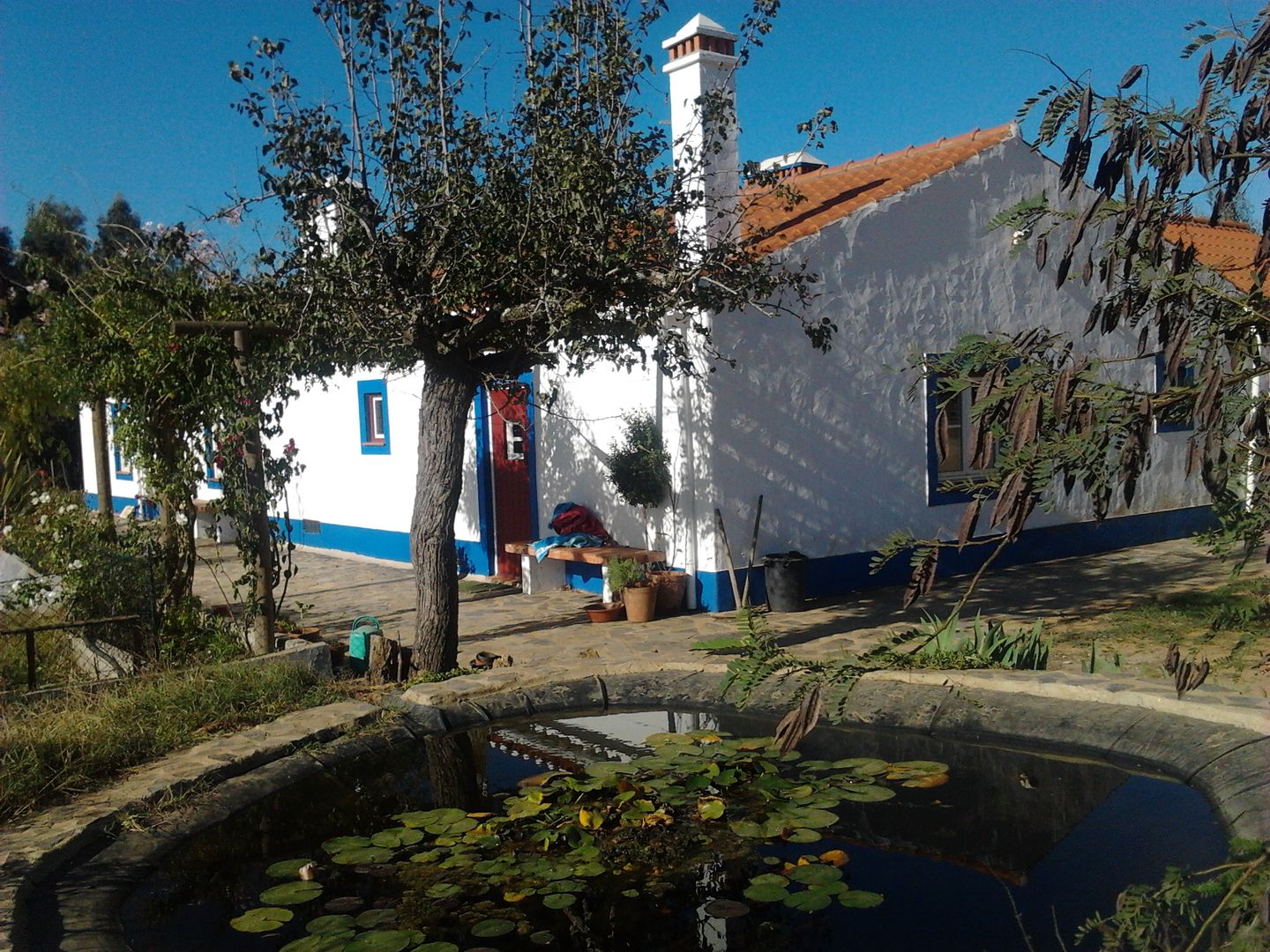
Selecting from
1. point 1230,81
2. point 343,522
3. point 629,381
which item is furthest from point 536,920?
point 343,522

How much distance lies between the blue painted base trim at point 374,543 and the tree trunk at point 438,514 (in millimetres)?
5152

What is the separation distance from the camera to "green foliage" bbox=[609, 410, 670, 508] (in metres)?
10.8

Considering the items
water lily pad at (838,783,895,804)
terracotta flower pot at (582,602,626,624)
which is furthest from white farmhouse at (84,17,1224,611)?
water lily pad at (838,783,895,804)

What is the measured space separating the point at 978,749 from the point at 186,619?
5.76 metres

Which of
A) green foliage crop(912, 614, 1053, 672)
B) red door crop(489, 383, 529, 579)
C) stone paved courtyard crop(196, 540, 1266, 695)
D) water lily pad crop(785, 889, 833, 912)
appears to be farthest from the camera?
red door crop(489, 383, 529, 579)

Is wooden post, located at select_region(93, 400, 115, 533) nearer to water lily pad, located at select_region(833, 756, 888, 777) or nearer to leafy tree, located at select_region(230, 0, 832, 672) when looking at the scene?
leafy tree, located at select_region(230, 0, 832, 672)

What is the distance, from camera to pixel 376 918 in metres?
4.49

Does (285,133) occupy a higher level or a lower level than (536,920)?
higher

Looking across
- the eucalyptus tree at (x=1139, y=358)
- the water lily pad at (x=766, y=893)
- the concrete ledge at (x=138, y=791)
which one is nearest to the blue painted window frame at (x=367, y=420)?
the concrete ledge at (x=138, y=791)

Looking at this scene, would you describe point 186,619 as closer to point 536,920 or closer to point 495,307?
point 495,307

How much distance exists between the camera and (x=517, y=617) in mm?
10945

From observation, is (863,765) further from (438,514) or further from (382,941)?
(438,514)

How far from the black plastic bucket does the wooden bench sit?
42.5 inches

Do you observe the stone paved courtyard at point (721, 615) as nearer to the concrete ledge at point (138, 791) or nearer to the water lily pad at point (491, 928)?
the concrete ledge at point (138, 791)
